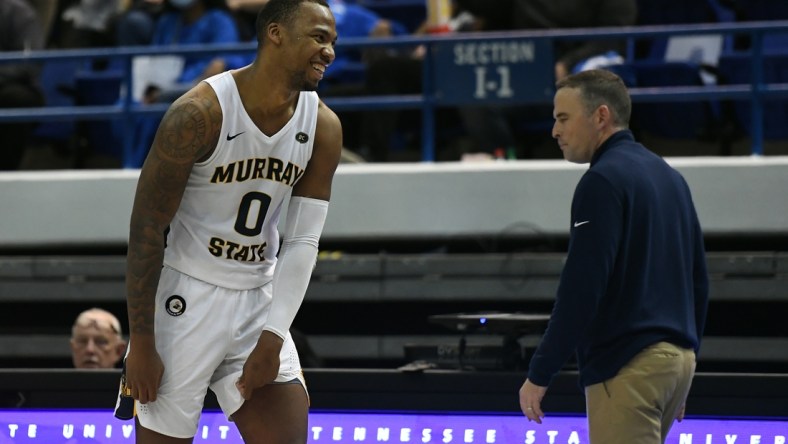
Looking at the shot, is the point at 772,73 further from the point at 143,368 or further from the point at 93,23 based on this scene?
the point at 143,368

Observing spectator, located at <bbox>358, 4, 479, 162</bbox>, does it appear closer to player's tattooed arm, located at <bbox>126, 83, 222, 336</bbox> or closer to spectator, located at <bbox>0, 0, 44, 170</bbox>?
spectator, located at <bbox>0, 0, 44, 170</bbox>

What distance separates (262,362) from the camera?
368 cm

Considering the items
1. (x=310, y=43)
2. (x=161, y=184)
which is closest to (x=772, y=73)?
(x=310, y=43)

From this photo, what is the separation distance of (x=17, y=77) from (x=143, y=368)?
239 inches

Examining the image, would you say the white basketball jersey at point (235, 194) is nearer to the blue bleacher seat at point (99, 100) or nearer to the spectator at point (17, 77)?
the spectator at point (17, 77)

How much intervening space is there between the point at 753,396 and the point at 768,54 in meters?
3.78

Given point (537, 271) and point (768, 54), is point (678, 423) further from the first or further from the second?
point (768, 54)

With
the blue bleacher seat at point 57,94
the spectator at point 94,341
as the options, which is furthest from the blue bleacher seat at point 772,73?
the blue bleacher seat at point 57,94

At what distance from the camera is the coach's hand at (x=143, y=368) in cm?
362

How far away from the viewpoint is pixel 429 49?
316 inches

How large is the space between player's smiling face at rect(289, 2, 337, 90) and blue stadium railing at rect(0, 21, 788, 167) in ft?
14.0

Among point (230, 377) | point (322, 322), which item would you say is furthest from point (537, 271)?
point (230, 377)

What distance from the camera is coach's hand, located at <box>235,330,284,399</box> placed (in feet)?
12.1

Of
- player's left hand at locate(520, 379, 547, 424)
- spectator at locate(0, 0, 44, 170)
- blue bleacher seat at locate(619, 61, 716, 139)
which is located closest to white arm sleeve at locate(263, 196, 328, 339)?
player's left hand at locate(520, 379, 547, 424)
